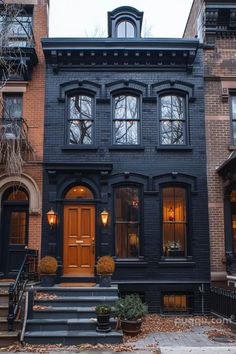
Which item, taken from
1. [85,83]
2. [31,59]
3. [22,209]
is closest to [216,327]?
[22,209]

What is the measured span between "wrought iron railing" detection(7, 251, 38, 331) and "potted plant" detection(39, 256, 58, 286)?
47cm

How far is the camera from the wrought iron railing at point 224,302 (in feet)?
35.1

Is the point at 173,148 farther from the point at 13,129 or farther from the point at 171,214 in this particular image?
the point at 13,129

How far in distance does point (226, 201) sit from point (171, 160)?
226cm

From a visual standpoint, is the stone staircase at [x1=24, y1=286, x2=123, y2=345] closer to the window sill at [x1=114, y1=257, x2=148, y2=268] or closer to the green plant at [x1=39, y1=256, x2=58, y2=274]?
the green plant at [x1=39, y1=256, x2=58, y2=274]

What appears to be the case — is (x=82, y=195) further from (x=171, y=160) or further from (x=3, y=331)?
(x=3, y=331)

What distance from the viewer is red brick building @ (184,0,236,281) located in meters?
13.0

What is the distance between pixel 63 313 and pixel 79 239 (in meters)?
3.22

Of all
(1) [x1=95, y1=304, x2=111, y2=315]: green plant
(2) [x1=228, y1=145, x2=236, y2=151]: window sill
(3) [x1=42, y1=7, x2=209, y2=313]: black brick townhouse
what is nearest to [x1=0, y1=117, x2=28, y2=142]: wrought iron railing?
(3) [x1=42, y1=7, x2=209, y2=313]: black brick townhouse

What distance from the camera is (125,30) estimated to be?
14.6 meters

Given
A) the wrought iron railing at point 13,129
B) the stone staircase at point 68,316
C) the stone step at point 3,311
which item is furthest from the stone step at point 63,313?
the wrought iron railing at point 13,129

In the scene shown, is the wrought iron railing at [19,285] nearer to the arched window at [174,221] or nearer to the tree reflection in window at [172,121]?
the arched window at [174,221]

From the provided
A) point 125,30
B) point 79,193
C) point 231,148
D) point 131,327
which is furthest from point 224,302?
point 125,30

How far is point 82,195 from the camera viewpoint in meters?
13.4
